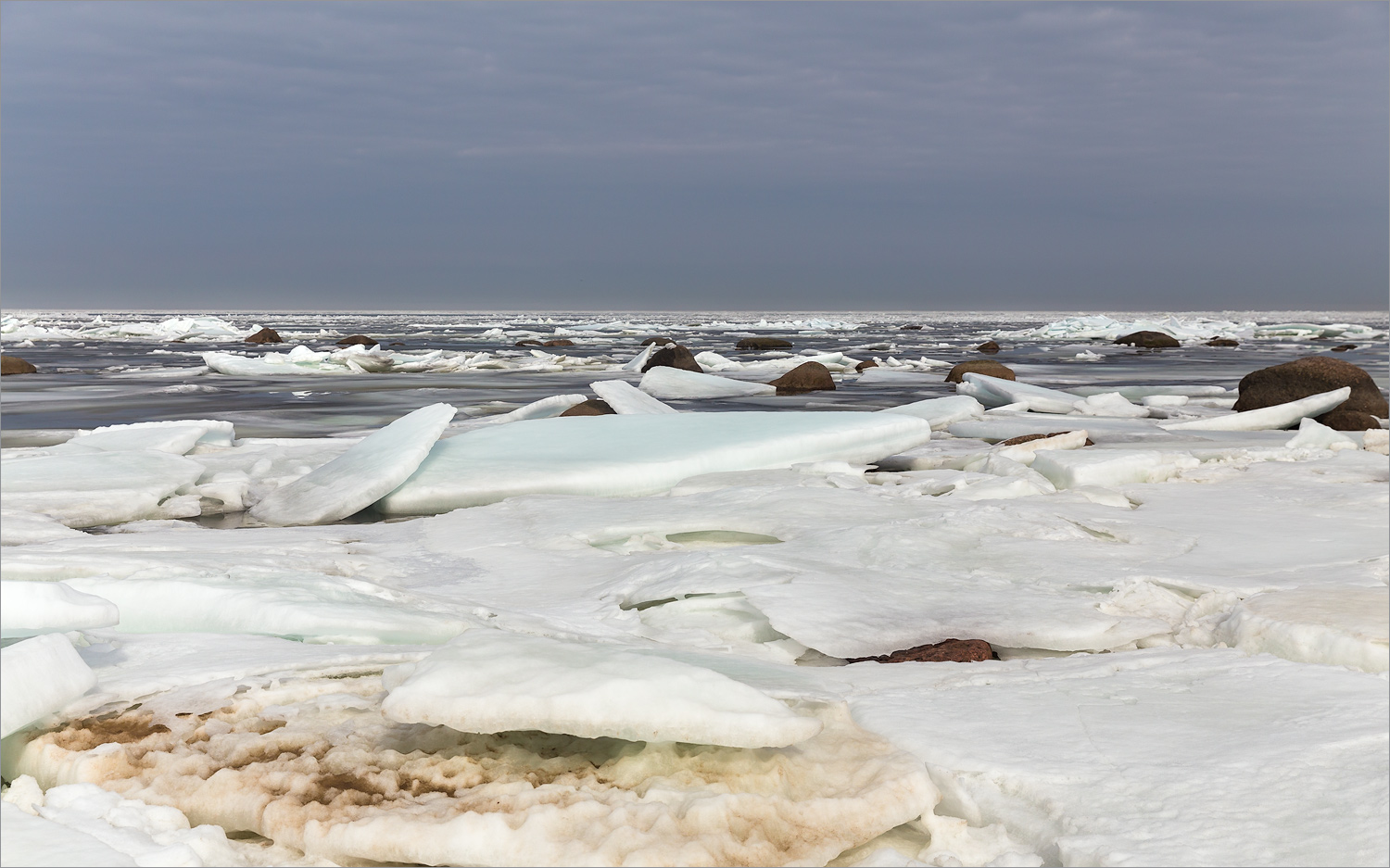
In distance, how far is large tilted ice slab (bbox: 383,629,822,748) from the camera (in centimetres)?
147

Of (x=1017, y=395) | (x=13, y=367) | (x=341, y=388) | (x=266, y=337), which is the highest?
(x=266, y=337)

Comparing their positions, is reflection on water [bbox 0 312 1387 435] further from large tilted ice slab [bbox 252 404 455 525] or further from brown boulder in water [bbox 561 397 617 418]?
large tilted ice slab [bbox 252 404 455 525]

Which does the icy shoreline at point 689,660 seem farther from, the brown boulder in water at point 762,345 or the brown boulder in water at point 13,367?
the brown boulder in water at point 762,345

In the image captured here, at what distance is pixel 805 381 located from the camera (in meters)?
11.4

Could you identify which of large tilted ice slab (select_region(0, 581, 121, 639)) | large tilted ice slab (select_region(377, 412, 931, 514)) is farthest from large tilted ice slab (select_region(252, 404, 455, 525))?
large tilted ice slab (select_region(0, 581, 121, 639))

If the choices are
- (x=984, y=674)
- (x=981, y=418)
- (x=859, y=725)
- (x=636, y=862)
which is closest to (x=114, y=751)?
(x=636, y=862)

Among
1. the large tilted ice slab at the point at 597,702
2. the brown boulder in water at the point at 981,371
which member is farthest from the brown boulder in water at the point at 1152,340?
the large tilted ice slab at the point at 597,702

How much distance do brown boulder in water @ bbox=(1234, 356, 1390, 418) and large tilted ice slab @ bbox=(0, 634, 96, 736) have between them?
7.61 m

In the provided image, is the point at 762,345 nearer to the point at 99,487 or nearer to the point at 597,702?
the point at 99,487

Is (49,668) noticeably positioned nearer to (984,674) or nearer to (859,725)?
(859,725)

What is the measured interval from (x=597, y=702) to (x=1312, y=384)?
769 cm

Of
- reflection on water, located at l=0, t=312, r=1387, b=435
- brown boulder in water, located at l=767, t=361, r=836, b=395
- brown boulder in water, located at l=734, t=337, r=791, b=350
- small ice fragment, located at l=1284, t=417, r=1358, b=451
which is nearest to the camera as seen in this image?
small ice fragment, located at l=1284, t=417, r=1358, b=451

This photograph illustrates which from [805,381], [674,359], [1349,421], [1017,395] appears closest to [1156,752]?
[1349,421]

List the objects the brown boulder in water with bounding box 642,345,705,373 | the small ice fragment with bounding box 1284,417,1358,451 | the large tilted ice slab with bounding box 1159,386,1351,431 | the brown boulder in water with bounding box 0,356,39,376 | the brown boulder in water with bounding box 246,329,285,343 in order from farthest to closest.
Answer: the brown boulder in water with bounding box 246,329,285,343, the brown boulder in water with bounding box 0,356,39,376, the brown boulder in water with bounding box 642,345,705,373, the large tilted ice slab with bounding box 1159,386,1351,431, the small ice fragment with bounding box 1284,417,1358,451
